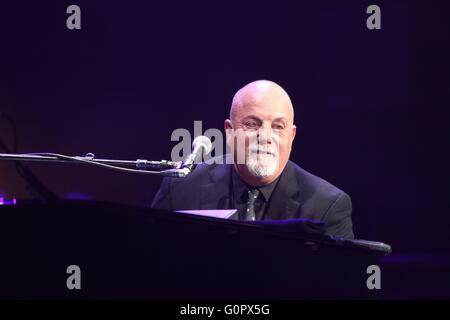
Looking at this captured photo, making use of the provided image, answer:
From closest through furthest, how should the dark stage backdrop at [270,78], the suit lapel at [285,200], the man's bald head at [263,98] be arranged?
the suit lapel at [285,200] → the man's bald head at [263,98] → the dark stage backdrop at [270,78]

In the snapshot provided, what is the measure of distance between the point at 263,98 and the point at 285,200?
49cm

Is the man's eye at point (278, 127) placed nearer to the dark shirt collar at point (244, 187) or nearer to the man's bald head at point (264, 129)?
the man's bald head at point (264, 129)

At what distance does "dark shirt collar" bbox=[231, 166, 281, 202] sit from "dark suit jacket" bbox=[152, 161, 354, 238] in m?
0.03

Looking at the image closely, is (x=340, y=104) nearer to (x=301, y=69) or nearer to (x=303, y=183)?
(x=301, y=69)

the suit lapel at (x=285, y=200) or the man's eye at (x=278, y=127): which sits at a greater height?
the man's eye at (x=278, y=127)

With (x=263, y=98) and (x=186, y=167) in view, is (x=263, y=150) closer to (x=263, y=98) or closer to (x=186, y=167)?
(x=263, y=98)

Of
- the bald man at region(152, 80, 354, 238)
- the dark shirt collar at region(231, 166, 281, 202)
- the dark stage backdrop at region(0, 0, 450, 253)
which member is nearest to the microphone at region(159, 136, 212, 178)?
the bald man at region(152, 80, 354, 238)

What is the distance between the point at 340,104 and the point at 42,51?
1.70 metres

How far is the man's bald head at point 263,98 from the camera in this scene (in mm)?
2910

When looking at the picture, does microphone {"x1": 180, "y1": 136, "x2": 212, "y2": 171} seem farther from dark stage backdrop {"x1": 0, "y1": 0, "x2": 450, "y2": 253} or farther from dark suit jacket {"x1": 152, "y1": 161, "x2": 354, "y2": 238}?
dark stage backdrop {"x1": 0, "y1": 0, "x2": 450, "y2": 253}

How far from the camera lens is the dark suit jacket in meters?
2.84

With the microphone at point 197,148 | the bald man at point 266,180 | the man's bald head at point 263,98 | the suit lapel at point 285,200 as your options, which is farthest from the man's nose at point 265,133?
the microphone at point 197,148

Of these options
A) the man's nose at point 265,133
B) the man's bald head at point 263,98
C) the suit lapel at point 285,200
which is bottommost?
the suit lapel at point 285,200

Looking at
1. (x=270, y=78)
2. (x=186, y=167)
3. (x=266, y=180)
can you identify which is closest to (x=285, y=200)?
(x=266, y=180)
